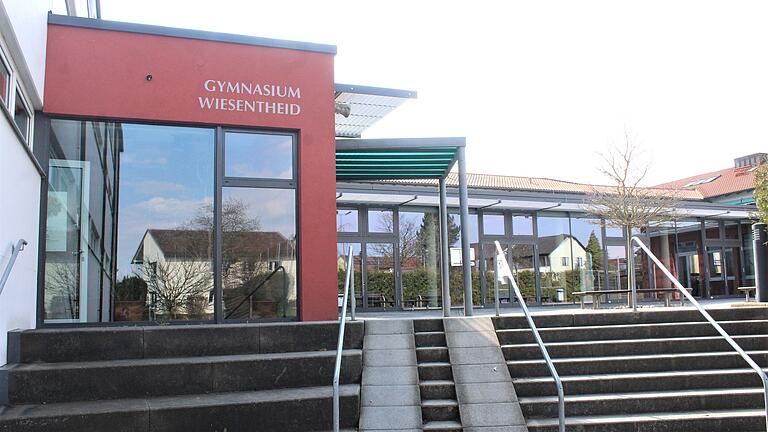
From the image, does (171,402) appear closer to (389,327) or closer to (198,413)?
(198,413)

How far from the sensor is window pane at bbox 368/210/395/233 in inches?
691

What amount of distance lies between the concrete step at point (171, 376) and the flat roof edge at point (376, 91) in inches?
171

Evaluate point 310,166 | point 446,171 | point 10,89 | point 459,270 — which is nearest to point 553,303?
point 459,270

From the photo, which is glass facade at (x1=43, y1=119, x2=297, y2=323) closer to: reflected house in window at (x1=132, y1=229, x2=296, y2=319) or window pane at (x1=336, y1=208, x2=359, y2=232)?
reflected house in window at (x1=132, y1=229, x2=296, y2=319)

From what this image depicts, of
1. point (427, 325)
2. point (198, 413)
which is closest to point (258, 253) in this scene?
point (427, 325)

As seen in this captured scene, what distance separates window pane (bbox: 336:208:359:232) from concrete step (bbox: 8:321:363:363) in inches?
390

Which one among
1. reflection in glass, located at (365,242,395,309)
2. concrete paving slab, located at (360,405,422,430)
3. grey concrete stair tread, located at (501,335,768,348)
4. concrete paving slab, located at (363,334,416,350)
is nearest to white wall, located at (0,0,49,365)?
concrete paving slab, located at (360,405,422,430)

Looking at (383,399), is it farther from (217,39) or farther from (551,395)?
(217,39)

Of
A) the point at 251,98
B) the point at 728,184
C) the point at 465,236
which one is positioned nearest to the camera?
the point at 251,98

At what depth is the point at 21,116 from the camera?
22.3 feet

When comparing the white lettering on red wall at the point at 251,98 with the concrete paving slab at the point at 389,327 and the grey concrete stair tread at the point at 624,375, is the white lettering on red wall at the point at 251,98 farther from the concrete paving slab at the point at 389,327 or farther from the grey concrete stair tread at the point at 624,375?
the grey concrete stair tread at the point at 624,375

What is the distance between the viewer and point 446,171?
10562 mm

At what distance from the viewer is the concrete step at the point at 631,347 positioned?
292 inches

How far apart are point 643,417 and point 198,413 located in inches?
164
